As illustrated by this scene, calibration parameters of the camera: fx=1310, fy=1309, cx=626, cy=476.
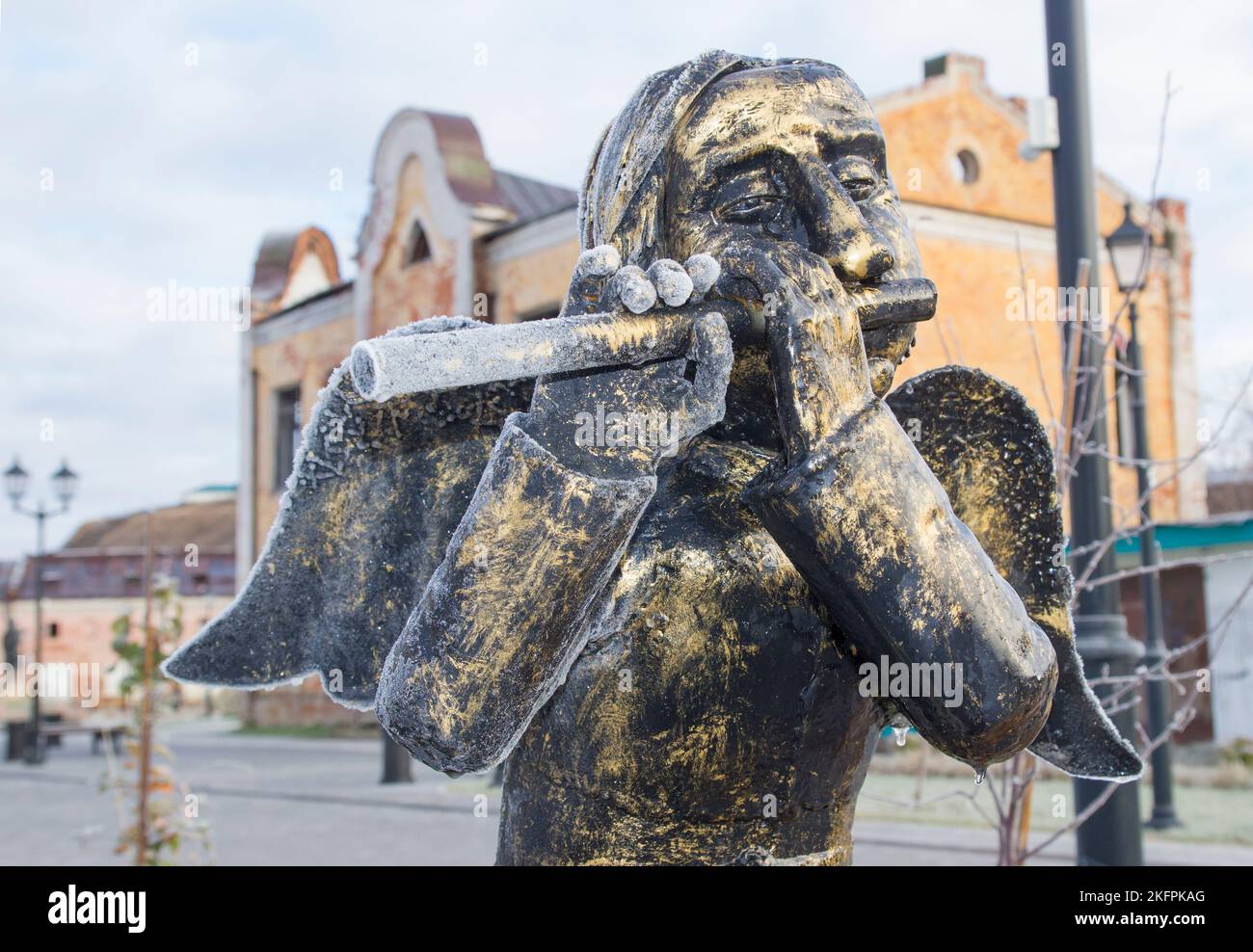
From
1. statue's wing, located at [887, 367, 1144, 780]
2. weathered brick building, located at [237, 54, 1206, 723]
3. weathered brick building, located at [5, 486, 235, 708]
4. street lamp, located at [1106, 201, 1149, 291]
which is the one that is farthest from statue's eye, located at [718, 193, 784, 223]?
weathered brick building, located at [5, 486, 235, 708]

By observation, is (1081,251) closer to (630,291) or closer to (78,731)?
(630,291)

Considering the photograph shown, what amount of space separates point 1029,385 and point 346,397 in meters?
13.0

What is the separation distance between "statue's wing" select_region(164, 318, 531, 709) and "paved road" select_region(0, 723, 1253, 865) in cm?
159

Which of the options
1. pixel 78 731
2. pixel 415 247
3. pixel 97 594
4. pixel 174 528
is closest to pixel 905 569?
pixel 415 247

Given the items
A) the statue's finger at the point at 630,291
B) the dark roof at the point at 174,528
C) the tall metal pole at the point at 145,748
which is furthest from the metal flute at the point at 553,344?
the dark roof at the point at 174,528

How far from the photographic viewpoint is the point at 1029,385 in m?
14.0

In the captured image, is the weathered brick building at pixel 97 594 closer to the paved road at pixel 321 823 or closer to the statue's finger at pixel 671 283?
the paved road at pixel 321 823

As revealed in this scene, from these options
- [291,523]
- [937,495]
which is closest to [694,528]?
[937,495]

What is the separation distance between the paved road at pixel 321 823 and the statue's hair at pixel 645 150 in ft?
6.90

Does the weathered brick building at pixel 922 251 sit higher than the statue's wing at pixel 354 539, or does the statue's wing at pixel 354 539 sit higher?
the weathered brick building at pixel 922 251

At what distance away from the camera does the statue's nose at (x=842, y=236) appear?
1.74 metres

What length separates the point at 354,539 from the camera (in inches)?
79.1
